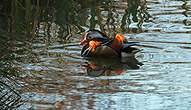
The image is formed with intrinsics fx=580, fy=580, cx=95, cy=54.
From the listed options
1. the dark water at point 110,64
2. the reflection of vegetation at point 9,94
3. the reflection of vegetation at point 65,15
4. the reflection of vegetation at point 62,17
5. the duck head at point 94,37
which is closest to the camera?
the reflection of vegetation at point 9,94

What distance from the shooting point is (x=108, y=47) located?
9.01m

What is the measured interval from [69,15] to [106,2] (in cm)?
164

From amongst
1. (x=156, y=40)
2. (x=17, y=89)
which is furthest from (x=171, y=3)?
(x=17, y=89)

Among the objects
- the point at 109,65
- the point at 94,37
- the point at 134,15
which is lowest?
the point at 109,65

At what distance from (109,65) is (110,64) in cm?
10

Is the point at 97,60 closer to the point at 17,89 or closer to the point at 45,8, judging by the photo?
the point at 17,89

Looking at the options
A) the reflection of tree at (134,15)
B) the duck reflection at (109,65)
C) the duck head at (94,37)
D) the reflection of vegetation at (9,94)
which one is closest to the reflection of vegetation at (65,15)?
the reflection of tree at (134,15)

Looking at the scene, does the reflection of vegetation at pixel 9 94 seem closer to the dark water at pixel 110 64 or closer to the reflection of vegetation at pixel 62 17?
the dark water at pixel 110 64

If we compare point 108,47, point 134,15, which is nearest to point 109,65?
point 108,47

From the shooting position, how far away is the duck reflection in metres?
7.77

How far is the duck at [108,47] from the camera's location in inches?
352

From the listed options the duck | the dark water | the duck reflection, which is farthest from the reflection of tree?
the duck reflection

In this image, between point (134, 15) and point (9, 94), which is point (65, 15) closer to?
point (134, 15)

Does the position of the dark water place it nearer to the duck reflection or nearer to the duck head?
the duck reflection
